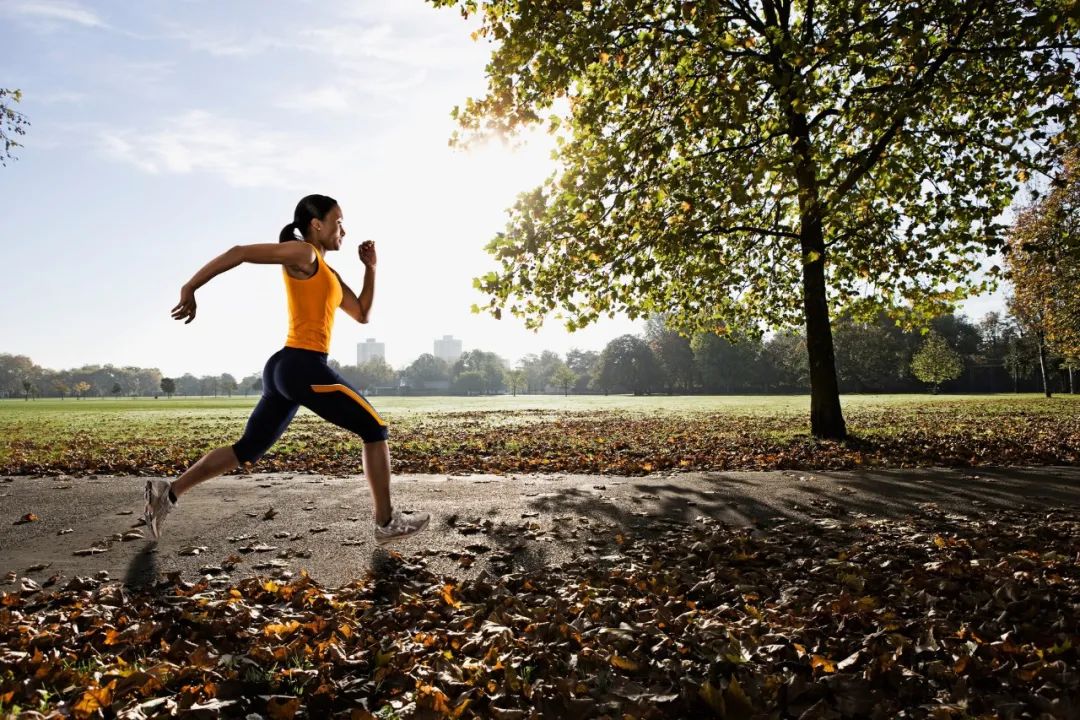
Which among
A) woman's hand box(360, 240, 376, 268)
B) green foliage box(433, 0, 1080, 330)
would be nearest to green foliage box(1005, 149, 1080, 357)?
green foliage box(433, 0, 1080, 330)

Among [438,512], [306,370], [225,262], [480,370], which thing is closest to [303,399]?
[306,370]

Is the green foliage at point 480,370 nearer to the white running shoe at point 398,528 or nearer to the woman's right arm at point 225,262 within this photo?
the white running shoe at point 398,528

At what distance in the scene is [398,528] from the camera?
4.85 m

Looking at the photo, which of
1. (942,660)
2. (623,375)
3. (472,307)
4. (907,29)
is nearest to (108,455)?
(472,307)

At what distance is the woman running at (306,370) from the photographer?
4.22 m

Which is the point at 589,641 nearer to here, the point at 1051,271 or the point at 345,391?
the point at 345,391

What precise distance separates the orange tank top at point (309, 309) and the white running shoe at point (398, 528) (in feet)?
4.75

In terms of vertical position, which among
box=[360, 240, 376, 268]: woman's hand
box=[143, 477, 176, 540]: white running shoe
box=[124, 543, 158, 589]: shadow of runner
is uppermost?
box=[360, 240, 376, 268]: woman's hand

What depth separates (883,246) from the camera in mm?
12719

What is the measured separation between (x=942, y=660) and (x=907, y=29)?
7384 millimetres

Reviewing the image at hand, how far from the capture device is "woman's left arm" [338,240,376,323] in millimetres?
5043

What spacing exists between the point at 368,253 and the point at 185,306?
1486mm

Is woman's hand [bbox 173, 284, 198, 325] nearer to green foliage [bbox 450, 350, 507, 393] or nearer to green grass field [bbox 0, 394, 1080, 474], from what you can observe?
green grass field [bbox 0, 394, 1080, 474]

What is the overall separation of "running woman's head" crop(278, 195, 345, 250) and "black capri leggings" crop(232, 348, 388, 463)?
2.86 feet
